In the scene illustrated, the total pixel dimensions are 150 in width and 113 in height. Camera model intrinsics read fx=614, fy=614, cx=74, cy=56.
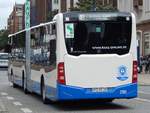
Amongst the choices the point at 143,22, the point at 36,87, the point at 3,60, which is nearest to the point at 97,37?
the point at 36,87

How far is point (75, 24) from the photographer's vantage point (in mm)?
16984

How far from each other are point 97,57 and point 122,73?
0.83 metres

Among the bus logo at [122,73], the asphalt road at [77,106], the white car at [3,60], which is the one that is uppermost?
the bus logo at [122,73]

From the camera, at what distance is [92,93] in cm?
1675

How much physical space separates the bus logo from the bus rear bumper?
0.23 meters

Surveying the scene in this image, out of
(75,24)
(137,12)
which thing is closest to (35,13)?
(137,12)

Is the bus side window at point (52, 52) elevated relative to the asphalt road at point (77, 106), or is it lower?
elevated

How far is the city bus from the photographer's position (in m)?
→ 16.7

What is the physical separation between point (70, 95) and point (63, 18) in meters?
2.13

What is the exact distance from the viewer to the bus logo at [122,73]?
17.0 meters

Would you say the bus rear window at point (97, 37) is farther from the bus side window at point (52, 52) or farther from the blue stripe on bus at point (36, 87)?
the blue stripe on bus at point (36, 87)

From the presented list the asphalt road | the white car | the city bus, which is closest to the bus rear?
the city bus

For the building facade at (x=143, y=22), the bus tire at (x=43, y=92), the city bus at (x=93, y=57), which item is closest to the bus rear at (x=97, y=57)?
the city bus at (x=93, y=57)

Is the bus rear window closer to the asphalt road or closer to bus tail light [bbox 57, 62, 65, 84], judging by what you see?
bus tail light [bbox 57, 62, 65, 84]
